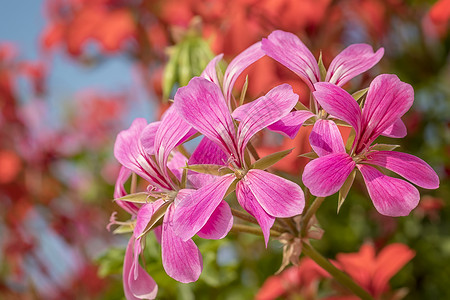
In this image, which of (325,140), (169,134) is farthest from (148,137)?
(325,140)

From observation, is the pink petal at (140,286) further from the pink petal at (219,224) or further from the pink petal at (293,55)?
the pink petal at (293,55)

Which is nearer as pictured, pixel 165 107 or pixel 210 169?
pixel 210 169

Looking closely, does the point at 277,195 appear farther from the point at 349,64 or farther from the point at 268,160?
the point at 349,64

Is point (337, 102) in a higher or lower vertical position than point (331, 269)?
higher

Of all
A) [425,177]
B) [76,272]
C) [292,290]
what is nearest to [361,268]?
[292,290]

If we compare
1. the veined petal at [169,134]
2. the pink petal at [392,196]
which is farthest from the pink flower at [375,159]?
the veined petal at [169,134]

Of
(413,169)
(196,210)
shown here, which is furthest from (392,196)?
(196,210)

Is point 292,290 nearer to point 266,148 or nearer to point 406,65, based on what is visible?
point 266,148

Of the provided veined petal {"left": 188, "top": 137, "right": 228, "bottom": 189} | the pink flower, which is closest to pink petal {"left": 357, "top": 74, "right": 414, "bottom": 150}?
the pink flower
